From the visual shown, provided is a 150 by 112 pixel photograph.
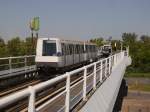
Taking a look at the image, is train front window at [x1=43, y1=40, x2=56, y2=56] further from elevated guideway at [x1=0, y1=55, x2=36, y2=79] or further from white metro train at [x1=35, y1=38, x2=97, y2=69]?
elevated guideway at [x1=0, y1=55, x2=36, y2=79]

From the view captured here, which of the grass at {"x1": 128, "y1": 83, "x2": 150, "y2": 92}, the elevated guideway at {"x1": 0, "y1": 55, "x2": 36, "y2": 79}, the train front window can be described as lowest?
the grass at {"x1": 128, "y1": 83, "x2": 150, "y2": 92}

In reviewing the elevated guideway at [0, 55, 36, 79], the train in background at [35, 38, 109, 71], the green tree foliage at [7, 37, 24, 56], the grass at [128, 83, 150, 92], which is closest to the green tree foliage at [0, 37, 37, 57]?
the green tree foliage at [7, 37, 24, 56]

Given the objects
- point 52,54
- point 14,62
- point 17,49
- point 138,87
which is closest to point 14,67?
point 14,62

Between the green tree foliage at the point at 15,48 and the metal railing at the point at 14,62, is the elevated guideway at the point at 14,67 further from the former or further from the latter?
the green tree foliage at the point at 15,48

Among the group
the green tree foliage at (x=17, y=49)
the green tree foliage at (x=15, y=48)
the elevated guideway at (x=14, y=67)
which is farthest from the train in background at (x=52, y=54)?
the green tree foliage at (x=15, y=48)

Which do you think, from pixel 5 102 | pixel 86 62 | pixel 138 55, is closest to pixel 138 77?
pixel 138 55

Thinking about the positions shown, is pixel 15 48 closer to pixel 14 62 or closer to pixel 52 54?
pixel 52 54

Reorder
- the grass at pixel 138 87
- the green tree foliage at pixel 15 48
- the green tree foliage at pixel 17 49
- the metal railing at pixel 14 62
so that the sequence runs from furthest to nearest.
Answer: the grass at pixel 138 87 < the green tree foliage at pixel 15 48 < the green tree foliage at pixel 17 49 < the metal railing at pixel 14 62

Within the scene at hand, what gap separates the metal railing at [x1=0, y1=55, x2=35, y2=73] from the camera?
2102 centimetres

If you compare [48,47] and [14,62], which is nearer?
[14,62]

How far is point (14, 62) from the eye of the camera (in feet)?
78.6

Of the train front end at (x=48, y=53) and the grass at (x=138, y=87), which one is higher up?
the train front end at (x=48, y=53)

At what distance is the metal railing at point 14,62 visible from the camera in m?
21.0

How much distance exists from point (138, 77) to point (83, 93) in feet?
396
